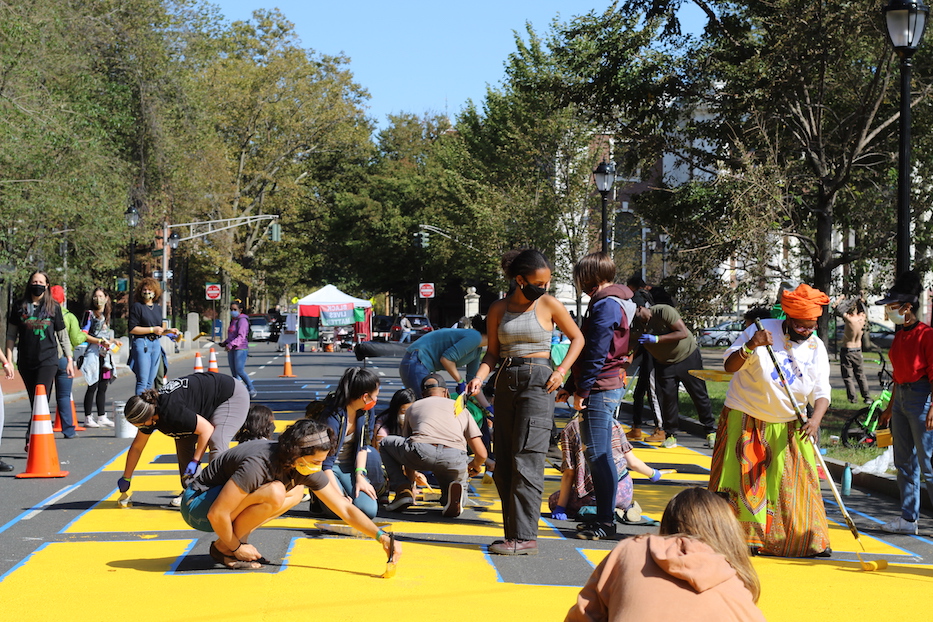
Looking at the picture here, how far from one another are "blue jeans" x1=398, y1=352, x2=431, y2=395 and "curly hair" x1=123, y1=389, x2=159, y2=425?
284 centimetres

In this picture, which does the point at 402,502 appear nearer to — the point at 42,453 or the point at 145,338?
the point at 42,453

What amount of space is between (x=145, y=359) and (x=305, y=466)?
8167 mm

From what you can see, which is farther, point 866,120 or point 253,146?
point 253,146

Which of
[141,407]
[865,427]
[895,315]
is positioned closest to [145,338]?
[141,407]

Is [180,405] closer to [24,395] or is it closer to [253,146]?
[24,395]

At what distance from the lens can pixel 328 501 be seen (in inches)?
252

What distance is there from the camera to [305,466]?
20.3ft

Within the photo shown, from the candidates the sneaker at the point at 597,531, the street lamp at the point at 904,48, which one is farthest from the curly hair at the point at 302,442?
the street lamp at the point at 904,48

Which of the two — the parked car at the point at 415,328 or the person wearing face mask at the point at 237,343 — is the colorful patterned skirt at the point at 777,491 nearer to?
the person wearing face mask at the point at 237,343

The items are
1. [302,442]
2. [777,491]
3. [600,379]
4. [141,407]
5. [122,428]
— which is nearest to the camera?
[302,442]

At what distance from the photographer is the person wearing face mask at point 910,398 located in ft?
26.7

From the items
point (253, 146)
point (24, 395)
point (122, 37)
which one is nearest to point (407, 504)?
point (24, 395)

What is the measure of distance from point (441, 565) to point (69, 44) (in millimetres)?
33325

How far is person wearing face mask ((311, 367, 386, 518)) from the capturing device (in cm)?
770
